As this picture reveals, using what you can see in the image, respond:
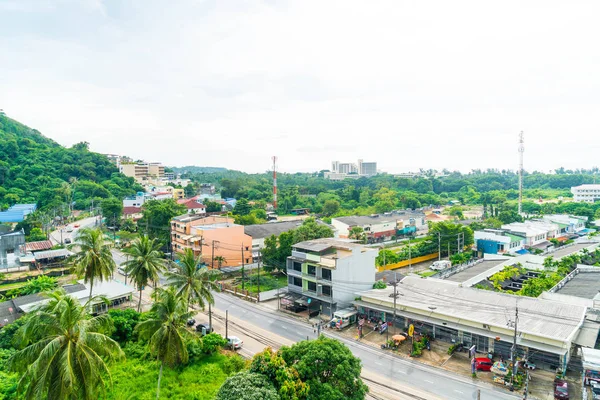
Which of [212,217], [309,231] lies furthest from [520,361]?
[212,217]

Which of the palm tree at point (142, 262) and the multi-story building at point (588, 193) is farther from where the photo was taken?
the multi-story building at point (588, 193)

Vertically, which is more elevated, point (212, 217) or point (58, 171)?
point (58, 171)

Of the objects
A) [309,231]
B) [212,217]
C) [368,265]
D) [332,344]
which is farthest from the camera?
[212,217]

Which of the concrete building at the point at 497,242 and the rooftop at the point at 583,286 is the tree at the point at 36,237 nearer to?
the concrete building at the point at 497,242

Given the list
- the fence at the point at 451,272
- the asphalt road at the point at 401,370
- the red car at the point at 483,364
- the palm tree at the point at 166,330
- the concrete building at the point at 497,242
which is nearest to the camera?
the palm tree at the point at 166,330

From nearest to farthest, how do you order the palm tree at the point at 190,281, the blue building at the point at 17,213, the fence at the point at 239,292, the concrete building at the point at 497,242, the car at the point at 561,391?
the car at the point at 561,391 < the palm tree at the point at 190,281 < the fence at the point at 239,292 < the concrete building at the point at 497,242 < the blue building at the point at 17,213

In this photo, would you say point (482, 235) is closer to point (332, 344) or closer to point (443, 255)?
point (443, 255)

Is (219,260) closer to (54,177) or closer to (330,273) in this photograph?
(330,273)

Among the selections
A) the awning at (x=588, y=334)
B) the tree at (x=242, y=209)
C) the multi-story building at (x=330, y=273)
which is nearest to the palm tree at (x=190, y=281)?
the multi-story building at (x=330, y=273)
